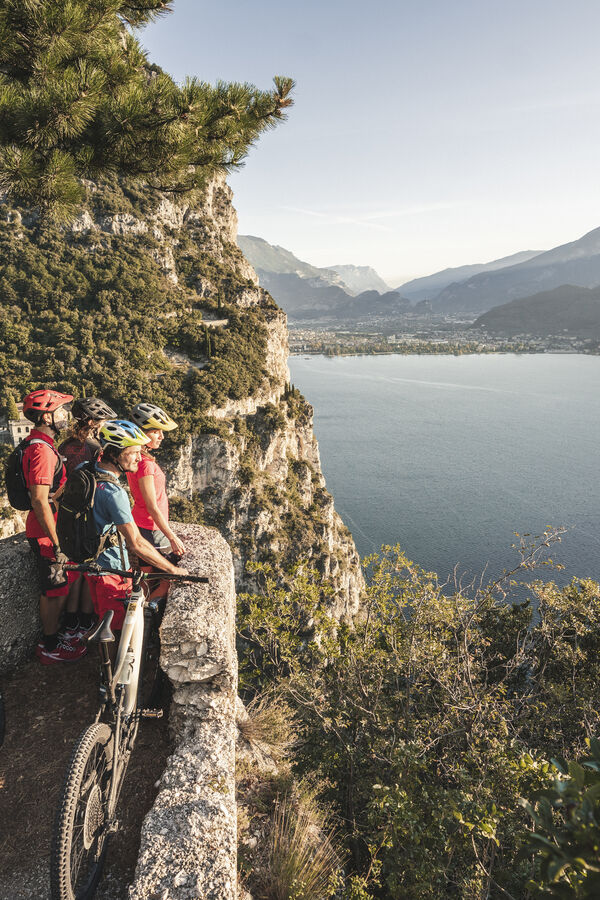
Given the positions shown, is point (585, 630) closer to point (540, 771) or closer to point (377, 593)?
point (377, 593)

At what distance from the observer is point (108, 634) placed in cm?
291

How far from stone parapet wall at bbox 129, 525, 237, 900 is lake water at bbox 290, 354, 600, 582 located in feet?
139

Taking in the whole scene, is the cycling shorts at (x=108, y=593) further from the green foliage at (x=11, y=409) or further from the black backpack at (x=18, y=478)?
the green foliage at (x=11, y=409)

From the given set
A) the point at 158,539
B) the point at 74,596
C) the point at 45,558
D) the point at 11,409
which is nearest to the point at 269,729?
the point at 74,596

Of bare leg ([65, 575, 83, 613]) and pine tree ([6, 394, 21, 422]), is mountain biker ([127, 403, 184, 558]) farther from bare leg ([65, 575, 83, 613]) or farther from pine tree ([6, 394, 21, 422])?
pine tree ([6, 394, 21, 422])

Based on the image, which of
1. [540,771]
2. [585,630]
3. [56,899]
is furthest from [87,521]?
[585,630]

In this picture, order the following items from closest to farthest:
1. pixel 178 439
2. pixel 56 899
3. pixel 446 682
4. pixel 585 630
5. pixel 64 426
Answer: pixel 56 899 < pixel 64 426 < pixel 446 682 < pixel 585 630 < pixel 178 439

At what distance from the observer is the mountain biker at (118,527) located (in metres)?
3.23

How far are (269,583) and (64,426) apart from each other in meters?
4.28

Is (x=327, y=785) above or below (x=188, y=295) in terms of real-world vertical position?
below

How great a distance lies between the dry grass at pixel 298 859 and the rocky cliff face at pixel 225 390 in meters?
29.4

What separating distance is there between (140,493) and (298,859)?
118 inches

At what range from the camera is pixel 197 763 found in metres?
3.29

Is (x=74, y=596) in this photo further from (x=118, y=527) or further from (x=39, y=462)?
(x=118, y=527)
